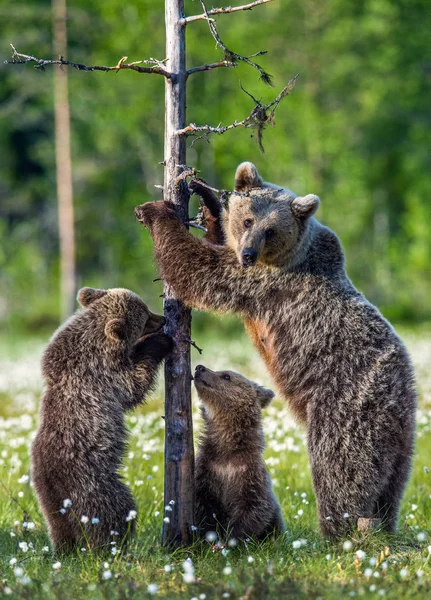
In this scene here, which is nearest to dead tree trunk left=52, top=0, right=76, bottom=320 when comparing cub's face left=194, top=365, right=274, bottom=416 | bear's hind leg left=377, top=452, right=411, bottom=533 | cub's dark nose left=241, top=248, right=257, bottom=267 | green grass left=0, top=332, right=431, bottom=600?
green grass left=0, top=332, right=431, bottom=600

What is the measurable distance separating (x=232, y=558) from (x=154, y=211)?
2626mm

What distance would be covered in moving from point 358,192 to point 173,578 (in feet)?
95.0

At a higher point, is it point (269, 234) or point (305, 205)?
point (305, 205)

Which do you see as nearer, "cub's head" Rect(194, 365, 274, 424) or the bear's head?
the bear's head

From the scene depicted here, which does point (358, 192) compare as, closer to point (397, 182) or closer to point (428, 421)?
point (397, 182)

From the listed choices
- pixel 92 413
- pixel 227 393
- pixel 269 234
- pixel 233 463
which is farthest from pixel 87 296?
pixel 233 463

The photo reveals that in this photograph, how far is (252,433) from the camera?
6.93 metres

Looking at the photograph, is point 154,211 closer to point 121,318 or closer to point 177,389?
point 121,318

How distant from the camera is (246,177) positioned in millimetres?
7059

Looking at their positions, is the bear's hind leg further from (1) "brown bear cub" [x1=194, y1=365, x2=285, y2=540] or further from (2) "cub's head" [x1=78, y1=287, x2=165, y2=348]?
(2) "cub's head" [x1=78, y1=287, x2=165, y2=348]

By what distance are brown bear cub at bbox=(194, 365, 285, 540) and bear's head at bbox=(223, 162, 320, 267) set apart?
1.09 metres

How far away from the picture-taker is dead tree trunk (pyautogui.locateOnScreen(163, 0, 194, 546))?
21.3ft

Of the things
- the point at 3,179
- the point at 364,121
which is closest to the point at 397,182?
the point at 364,121

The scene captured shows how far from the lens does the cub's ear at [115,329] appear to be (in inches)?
255
